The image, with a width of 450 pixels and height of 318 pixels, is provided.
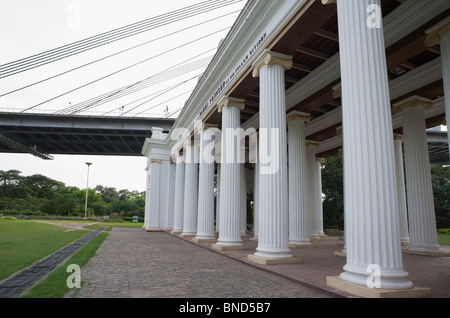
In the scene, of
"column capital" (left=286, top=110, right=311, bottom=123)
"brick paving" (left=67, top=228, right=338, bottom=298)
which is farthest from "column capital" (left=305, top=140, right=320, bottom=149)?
"brick paving" (left=67, top=228, right=338, bottom=298)

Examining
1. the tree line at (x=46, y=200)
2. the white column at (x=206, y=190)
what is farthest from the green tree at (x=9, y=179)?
the white column at (x=206, y=190)

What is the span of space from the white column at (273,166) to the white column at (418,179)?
6.59 metres

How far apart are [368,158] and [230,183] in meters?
8.24

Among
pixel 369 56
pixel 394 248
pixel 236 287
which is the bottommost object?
pixel 236 287

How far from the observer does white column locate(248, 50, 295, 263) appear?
30.4ft

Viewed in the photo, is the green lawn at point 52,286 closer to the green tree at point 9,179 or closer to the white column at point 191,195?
the white column at point 191,195

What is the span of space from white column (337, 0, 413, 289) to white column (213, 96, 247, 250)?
7.64m

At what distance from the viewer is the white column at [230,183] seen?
13.2m

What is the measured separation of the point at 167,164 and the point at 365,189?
27190 mm

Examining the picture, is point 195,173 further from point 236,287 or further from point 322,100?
point 236,287

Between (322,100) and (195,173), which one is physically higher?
(322,100)

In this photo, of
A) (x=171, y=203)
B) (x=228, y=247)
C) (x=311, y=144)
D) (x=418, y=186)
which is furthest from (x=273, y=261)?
(x=171, y=203)

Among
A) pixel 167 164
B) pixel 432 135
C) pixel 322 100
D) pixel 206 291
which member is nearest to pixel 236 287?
pixel 206 291
